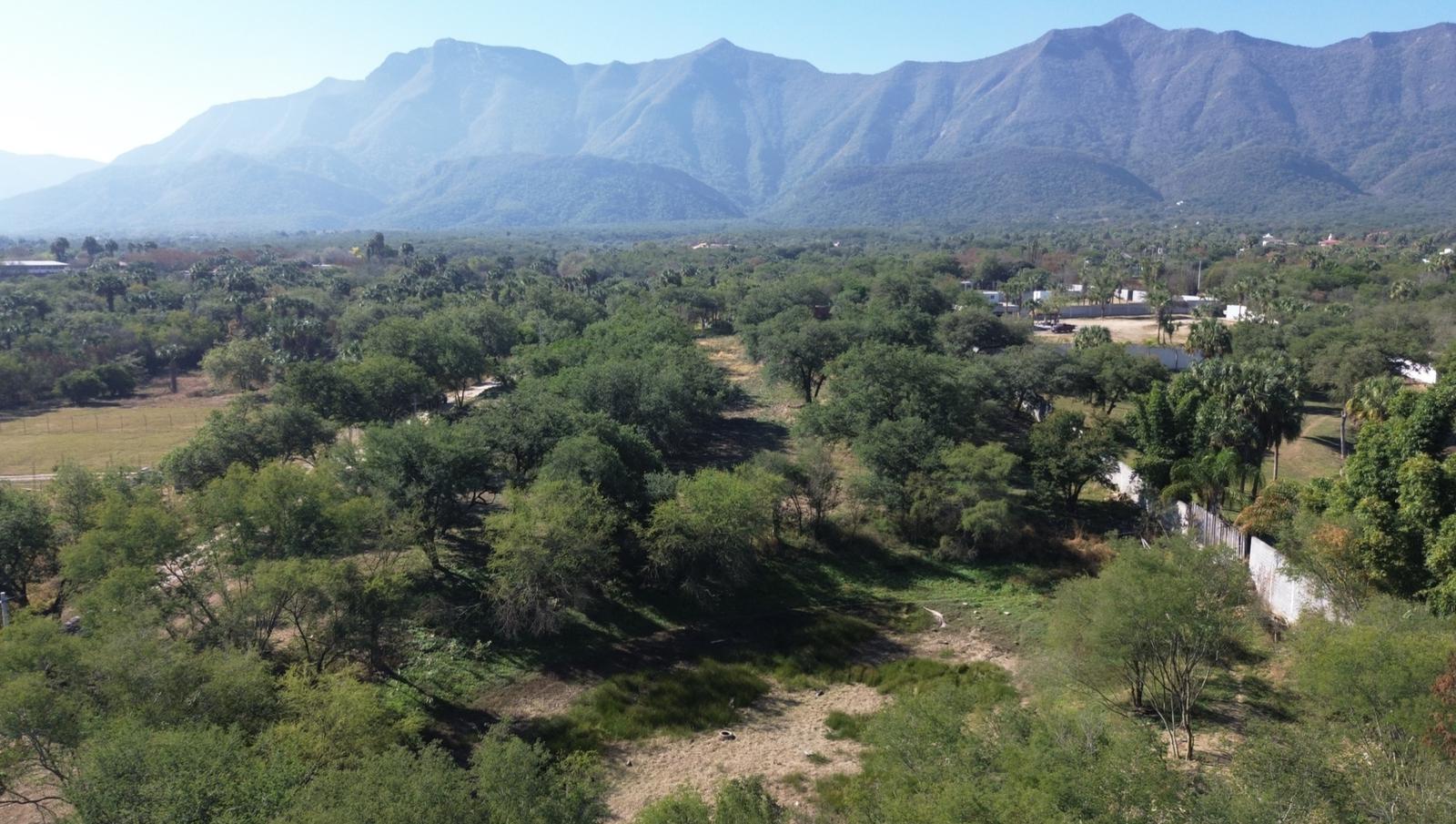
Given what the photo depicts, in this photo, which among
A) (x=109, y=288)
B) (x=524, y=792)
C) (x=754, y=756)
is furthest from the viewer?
(x=109, y=288)

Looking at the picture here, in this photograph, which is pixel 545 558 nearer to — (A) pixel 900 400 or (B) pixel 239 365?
(A) pixel 900 400

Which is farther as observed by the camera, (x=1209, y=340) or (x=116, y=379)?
(x=116, y=379)

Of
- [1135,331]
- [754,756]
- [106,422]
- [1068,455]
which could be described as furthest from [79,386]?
[1135,331]

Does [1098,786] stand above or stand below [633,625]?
above

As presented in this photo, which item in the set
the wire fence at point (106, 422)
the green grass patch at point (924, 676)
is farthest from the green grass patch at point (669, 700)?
the wire fence at point (106, 422)

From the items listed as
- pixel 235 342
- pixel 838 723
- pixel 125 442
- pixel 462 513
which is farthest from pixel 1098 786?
pixel 235 342

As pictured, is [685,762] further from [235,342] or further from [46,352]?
[46,352]

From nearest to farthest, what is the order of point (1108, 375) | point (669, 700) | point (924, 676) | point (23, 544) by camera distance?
1. point (669, 700)
2. point (924, 676)
3. point (23, 544)
4. point (1108, 375)

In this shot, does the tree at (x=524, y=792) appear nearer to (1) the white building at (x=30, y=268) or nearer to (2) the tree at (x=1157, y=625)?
(2) the tree at (x=1157, y=625)
